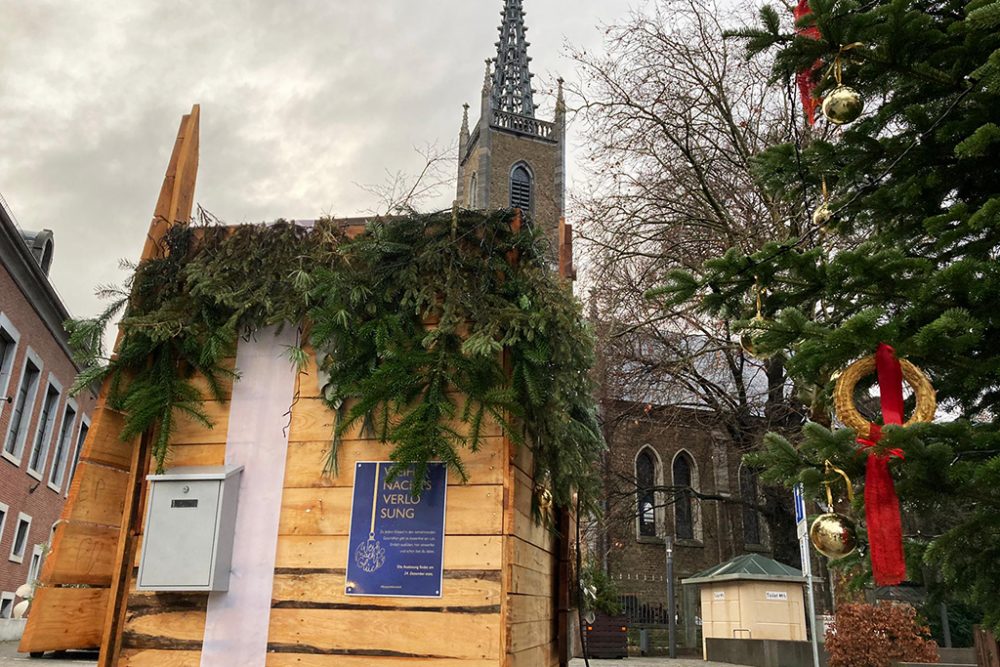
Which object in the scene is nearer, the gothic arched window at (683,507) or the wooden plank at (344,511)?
the wooden plank at (344,511)

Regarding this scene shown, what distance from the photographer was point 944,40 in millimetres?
4422

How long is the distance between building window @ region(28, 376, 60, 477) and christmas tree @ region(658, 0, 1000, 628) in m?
23.7

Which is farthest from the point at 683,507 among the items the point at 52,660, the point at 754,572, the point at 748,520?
the point at 52,660

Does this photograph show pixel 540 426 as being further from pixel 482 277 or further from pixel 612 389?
pixel 612 389

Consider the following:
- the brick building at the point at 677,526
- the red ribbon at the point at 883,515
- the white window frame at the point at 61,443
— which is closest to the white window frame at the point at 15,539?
the white window frame at the point at 61,443

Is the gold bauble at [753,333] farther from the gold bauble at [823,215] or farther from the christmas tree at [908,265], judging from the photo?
the gold bauble at [823,215]

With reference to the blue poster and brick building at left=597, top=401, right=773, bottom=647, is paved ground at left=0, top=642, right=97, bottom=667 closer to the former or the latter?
the blue poster

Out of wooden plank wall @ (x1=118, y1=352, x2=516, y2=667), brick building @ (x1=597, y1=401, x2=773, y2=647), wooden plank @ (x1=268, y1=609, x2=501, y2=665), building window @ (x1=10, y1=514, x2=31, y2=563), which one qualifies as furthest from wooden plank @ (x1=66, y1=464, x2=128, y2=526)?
brick building @ (x1=597, y1=401, x2=773, y2=647)

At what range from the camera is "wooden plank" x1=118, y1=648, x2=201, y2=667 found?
490 cm

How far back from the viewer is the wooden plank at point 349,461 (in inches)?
194

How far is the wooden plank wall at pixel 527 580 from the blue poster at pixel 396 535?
434 millimetres

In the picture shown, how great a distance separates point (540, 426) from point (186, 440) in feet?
7.48

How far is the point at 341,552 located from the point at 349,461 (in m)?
0.54

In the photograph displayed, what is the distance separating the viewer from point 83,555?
5098mm
